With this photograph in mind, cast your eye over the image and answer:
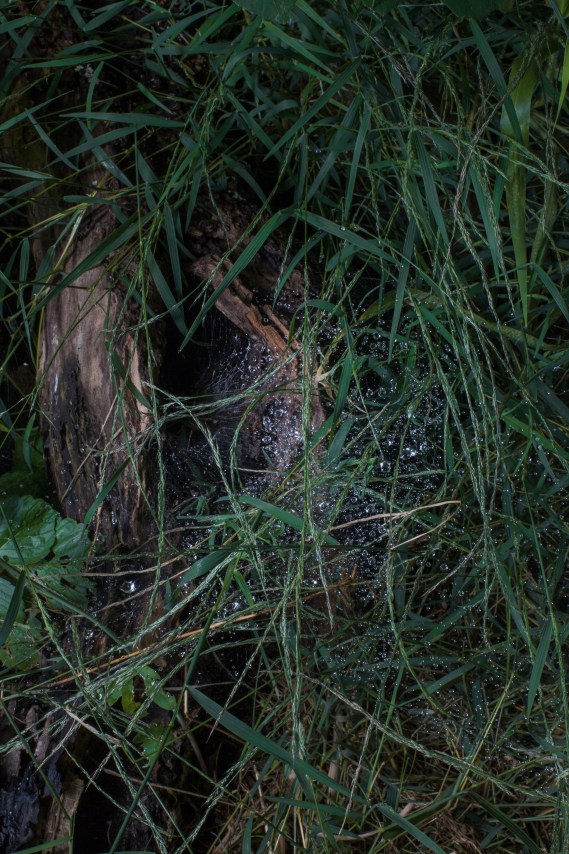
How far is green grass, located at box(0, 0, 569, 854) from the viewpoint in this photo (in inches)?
37.8

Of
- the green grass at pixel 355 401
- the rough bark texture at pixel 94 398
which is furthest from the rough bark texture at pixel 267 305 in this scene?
the rough bark texture at pixel 94 398

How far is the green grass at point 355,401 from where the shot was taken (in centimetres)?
96

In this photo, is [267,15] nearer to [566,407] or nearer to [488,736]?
[566,407]

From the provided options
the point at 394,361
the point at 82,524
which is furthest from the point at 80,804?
the point at 394,361

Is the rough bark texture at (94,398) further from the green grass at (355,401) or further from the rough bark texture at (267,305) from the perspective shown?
the rough bark texture at (267,305)

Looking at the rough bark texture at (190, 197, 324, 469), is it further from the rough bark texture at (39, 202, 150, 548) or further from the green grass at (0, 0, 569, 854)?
the rough bark texture at (39, 202, 150, 548)

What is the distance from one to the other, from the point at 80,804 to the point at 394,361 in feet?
2.52

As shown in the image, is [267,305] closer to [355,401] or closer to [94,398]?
[355,401]

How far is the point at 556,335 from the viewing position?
3.53 ft

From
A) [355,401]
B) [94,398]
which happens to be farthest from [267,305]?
[94,398]

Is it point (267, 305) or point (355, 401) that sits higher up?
point (267, 305)

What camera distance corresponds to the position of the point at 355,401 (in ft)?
3.39

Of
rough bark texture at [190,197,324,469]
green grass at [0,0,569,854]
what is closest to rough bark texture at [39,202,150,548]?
green grass at [0,0,569,854]

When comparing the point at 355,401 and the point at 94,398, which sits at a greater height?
the point at 94,398
